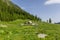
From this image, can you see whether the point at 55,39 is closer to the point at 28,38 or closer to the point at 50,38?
the point at 50,38

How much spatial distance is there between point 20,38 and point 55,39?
868cm

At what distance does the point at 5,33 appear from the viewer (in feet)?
152

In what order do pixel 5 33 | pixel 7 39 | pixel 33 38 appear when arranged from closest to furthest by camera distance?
pixel 7 39 < pixel 33 38 < pixel 5 33

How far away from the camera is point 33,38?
141 ft

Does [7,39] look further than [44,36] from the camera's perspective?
No

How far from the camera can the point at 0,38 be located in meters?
40.8

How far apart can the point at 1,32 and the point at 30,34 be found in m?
7.86

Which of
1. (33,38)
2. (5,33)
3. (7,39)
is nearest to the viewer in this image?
(7,39)

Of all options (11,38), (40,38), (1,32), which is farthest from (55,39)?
(1,32)

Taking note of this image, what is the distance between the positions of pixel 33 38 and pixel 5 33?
26.5 ft

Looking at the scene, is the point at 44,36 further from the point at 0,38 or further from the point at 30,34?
the point at 0,38

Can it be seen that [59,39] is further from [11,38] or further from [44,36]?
[11,38]

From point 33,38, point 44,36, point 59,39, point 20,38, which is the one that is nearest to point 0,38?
point 20,38

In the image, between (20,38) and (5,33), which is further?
(5,33)
